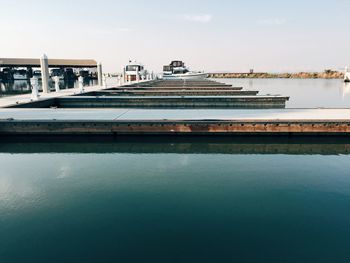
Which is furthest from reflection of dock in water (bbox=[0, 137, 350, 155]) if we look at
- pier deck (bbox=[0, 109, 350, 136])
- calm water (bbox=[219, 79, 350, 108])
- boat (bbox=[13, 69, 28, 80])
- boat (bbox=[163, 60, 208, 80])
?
boat (bbox=[13, 69, 28, 80])

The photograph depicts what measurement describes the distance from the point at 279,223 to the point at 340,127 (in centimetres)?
807

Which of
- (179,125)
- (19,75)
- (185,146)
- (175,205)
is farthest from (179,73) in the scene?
(175,205)

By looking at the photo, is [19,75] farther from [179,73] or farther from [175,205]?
Result: [175,205]

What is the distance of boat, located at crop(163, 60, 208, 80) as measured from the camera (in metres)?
63.8

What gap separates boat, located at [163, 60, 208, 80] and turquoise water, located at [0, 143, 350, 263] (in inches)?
2156

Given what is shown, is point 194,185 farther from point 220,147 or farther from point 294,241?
point 220,147

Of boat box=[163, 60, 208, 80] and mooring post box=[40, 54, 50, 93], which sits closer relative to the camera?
mooring post box=[40, 54, 50, 93]

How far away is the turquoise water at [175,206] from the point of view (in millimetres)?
4406

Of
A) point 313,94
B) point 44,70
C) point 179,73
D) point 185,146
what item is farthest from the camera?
point 179,73

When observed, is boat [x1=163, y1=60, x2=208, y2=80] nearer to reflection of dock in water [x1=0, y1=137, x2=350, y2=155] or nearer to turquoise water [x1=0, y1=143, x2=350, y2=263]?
reflection of dock in water [x1=0, y1=137, x2=350, y2=155]

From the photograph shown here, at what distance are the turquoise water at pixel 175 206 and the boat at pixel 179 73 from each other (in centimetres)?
5475

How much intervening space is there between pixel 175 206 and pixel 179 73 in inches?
2557

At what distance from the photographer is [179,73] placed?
225 ft

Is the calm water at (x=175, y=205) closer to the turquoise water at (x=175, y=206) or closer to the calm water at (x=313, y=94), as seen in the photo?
the turquoise water at (x=175, y=206)
